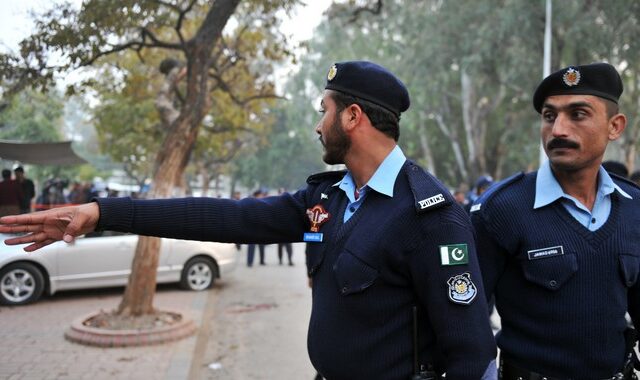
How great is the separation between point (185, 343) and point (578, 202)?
5500mm

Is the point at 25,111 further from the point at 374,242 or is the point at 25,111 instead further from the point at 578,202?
the point at 578,202

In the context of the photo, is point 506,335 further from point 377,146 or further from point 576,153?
point 377,146

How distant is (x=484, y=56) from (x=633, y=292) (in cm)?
1887

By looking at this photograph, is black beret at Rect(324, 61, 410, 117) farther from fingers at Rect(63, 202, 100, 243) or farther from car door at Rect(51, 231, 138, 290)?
car door at Rect(51, 231, 138, 290)

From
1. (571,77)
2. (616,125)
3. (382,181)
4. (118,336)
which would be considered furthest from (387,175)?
(118,336)

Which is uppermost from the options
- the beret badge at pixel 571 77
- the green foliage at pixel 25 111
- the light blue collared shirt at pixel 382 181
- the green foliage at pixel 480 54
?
the green foliage at pixel 480 54

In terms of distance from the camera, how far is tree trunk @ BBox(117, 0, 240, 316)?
275 inches

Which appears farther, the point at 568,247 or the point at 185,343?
the point at 185,343

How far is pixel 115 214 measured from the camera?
1.84 metres

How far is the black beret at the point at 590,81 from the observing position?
215cm

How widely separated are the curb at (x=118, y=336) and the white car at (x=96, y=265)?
1.50 m

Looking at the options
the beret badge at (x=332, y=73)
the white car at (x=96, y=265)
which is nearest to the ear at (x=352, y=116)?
the beret badge at (x=332, y=73)

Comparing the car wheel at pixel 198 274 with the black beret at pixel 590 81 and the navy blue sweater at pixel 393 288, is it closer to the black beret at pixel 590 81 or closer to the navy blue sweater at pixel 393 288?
the navy blue sweater at pixel 393 288

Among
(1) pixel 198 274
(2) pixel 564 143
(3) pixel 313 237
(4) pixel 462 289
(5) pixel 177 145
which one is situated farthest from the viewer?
(1) pixel 198 274
